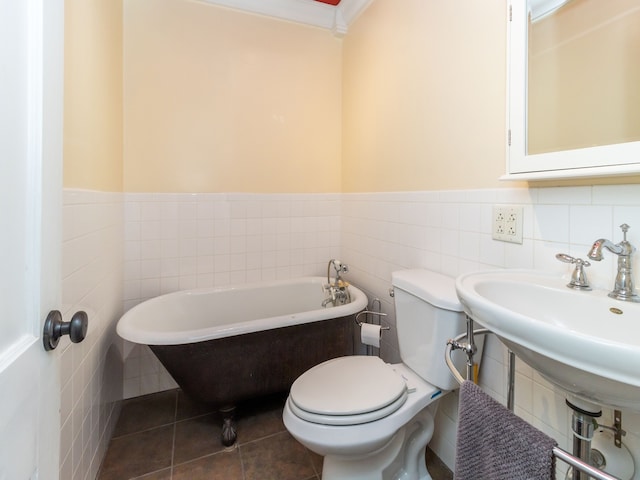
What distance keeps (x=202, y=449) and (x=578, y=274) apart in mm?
1800

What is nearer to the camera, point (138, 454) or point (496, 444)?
point (496, 444)

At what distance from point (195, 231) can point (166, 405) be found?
43.9 inches

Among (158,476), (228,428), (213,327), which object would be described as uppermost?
(213,327)

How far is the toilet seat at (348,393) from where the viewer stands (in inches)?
44.6

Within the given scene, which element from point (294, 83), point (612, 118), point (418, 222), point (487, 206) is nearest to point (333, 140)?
point (294, 83)

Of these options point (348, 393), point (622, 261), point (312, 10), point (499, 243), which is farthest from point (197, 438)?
point (312, 10)

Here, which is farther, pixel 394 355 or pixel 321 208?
pixel 321 208

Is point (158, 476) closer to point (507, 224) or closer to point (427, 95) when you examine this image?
point (507, 224)

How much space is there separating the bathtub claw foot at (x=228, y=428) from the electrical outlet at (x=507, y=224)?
1538 millimetres

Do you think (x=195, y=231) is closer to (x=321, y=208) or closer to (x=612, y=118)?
(x=321, y=208)

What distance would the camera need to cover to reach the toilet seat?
44.6 inches

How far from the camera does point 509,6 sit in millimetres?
1104

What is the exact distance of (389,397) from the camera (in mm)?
1188

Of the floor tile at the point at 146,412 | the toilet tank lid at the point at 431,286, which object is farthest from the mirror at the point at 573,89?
the floor tile at the point at 146,412
